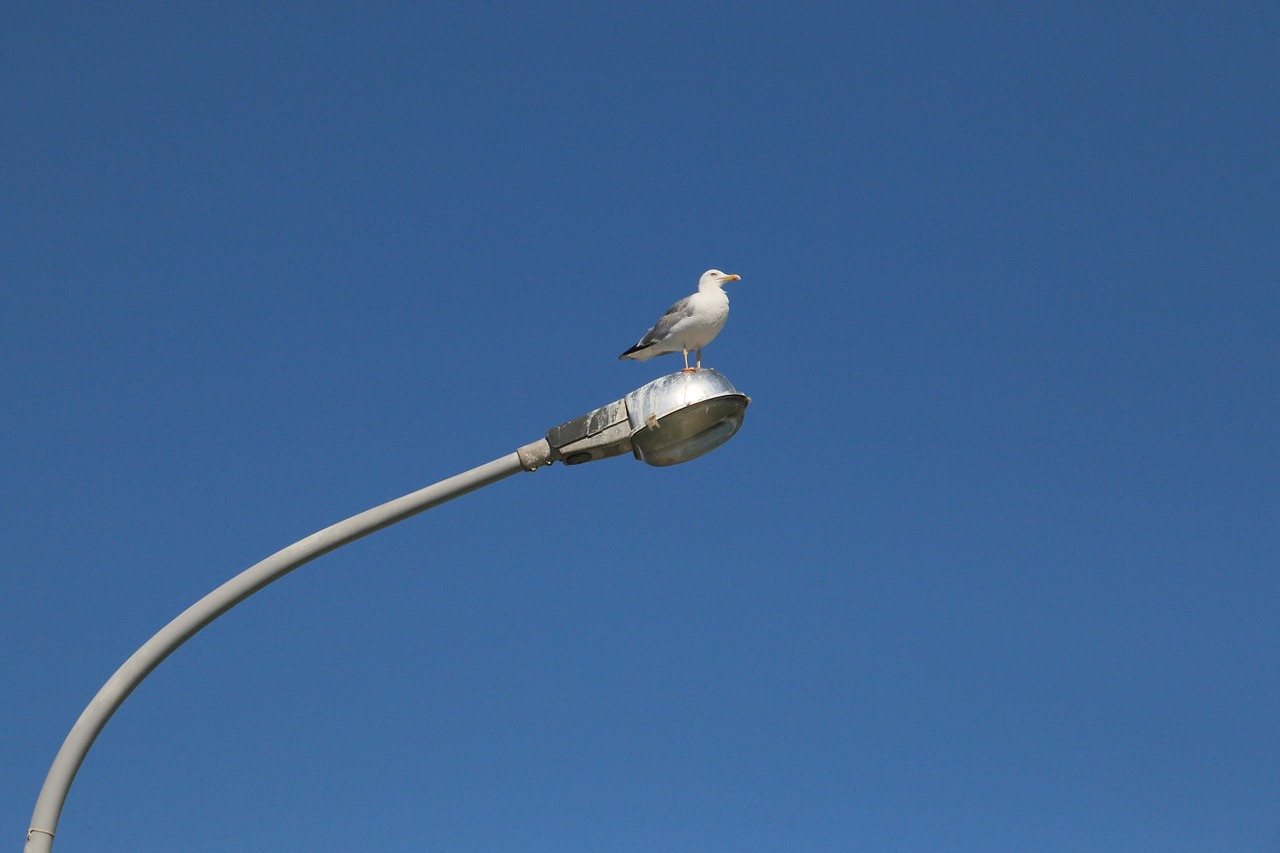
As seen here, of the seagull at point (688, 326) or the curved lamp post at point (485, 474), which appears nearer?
the curved lamp post at point (485, 474)

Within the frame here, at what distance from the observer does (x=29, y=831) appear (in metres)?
6.55

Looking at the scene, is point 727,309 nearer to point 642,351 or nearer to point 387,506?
point 642,351

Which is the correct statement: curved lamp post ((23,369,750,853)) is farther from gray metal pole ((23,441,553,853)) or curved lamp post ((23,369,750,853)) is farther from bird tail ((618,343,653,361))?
bird tail ((618,343,653,361))

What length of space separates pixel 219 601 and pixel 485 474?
159 cm

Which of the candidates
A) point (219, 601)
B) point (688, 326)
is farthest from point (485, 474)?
point (688, 326)

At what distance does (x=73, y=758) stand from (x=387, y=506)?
6.64 feet

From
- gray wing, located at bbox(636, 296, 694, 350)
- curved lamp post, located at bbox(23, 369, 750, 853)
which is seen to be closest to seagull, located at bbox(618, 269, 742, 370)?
gray wing, located at bbox(636, 296, 694, 350)

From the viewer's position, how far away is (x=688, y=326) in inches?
421

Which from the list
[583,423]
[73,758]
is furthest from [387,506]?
[73,758]

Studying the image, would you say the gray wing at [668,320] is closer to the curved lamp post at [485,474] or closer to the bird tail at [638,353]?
the bird tail at [638,353]

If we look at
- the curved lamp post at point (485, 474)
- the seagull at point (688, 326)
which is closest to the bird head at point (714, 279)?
A: the seagull at point (688, 326)

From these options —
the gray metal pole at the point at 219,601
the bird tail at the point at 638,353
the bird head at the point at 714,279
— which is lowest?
the gray metal pole at the point at 219,601

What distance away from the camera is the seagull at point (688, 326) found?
422 inches

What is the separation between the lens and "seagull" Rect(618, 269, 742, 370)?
10.7m
